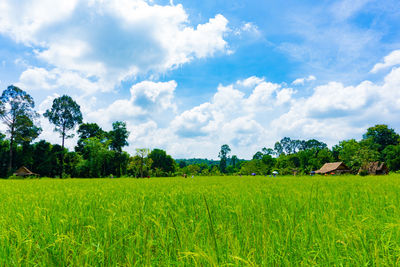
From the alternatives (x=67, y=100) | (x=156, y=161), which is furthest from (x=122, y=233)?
(x=156, y=161)

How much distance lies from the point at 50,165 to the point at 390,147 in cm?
8497

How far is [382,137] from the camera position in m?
68.2

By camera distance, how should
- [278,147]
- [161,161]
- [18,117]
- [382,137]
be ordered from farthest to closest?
[278,147] → [161,161] → [382,137] → [18,117]

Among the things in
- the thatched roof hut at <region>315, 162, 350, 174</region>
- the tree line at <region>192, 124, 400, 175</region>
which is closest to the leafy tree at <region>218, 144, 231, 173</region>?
the tree line at <region>192, 124, 400, 175</region>

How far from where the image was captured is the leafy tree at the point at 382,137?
67.1 metres

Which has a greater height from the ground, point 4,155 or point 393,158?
point 393,158

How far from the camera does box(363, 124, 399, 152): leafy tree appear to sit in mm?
67125

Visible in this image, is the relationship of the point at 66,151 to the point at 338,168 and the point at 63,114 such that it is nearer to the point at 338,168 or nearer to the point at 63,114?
the point at 63,114

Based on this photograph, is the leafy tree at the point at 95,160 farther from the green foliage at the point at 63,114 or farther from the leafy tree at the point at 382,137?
the leafy tree at the point at 382,137

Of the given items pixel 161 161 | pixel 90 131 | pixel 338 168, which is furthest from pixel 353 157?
pixel 90 131

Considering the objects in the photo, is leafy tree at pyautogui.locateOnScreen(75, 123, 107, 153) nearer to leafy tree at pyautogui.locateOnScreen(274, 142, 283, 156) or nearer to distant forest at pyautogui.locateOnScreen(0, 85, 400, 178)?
distant forest at pyautogui.locateOnScreen(0, 85, 400, 178)

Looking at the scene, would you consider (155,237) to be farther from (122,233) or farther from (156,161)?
(156,161)

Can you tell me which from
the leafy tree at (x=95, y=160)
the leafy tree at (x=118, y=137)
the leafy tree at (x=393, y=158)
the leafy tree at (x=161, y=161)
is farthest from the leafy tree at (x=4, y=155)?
the leafy tree at (x=393, y=158)

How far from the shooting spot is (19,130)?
119 feet
